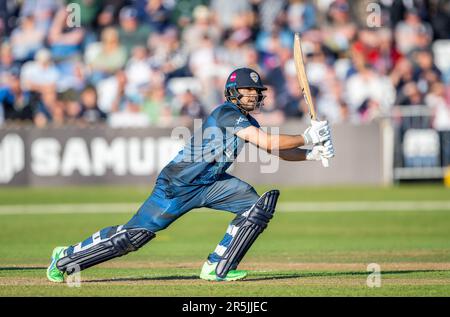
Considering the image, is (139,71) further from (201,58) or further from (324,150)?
(324,150)

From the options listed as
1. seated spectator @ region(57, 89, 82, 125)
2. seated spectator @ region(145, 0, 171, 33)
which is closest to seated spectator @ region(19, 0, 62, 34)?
seated spectator @ region(57, 89, 82, 125)

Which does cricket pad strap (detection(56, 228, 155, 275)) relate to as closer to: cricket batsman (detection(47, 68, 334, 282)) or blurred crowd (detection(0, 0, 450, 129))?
cricket batsman (detection(47, 68, 334, 282))

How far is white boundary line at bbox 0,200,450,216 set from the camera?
49.2 ft

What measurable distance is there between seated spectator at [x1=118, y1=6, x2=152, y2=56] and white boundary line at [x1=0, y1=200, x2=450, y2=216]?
16.6 ft

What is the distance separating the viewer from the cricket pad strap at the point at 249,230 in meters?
7.75

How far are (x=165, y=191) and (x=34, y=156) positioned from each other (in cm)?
1063

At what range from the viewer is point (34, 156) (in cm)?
1792

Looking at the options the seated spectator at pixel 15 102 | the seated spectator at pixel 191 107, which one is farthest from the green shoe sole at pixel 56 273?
the seated spectator at pixel 15 102

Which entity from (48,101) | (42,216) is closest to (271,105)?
(48,101)

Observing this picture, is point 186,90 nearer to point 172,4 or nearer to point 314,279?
point 172,4

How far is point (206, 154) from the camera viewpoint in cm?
781

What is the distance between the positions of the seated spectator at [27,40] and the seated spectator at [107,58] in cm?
113

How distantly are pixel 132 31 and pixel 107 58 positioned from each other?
0.97 metres

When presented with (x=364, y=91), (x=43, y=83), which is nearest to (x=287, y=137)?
(x=364, y=91)
